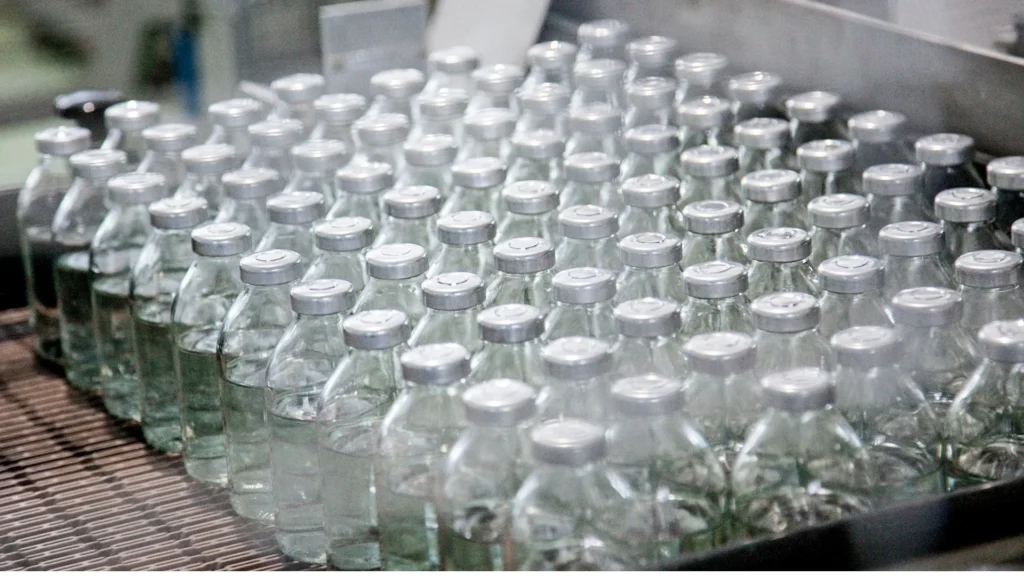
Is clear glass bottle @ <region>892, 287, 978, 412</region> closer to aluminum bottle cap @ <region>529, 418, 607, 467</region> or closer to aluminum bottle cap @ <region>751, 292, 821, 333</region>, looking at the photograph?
aluminum bottle cap @ <region>751, 292, 821, 333</region>

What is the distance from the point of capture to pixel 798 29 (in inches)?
58.2

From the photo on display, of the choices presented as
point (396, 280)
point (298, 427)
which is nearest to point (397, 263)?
point (396, 280)

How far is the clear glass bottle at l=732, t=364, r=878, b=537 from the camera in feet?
2.93

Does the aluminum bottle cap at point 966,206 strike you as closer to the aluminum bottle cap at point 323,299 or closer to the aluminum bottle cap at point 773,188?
the aluminum bottle cap at point 773,188

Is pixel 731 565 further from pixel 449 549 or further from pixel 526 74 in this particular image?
pixel 526 74

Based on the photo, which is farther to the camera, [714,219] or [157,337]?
[157,337]

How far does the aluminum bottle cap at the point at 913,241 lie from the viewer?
1.07m

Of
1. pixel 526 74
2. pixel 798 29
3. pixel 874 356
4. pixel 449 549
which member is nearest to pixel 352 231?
pixel 449 549

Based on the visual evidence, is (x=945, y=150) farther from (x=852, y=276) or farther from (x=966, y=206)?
(x=852, y=276)

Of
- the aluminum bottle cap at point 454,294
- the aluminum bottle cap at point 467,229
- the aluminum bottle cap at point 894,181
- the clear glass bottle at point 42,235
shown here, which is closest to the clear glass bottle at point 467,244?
the aluminum bottle cap at point 467,229

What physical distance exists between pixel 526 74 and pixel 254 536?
847 millimetres

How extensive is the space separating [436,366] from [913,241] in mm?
380

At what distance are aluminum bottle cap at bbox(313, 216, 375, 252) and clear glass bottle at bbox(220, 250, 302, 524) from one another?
0.04 metres

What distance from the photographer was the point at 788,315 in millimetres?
947
